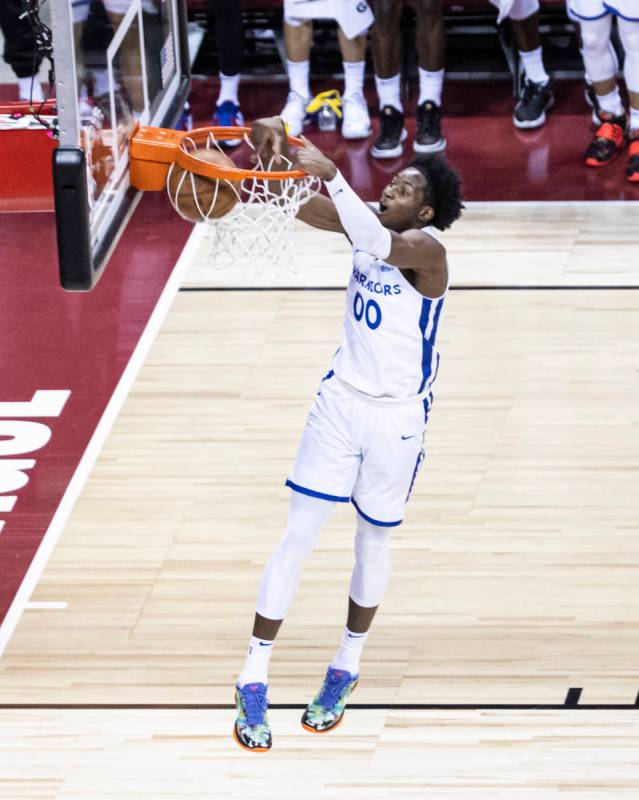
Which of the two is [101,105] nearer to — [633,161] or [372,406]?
[372,406]

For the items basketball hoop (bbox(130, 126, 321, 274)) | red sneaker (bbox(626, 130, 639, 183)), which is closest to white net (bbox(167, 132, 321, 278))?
basketball hoop (bbox(130, 126, 321, 274))

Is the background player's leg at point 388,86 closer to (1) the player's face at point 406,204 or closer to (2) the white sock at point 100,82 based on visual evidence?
(2) the white sock at point 100,82

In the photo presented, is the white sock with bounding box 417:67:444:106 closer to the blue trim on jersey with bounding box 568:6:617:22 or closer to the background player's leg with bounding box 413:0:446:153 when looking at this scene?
the background player's leg with bounding box 413:0:446:153

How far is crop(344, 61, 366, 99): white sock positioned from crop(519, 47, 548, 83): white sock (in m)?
1.04

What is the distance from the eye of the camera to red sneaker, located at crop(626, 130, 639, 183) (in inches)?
336

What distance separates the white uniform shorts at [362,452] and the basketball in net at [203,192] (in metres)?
0.61

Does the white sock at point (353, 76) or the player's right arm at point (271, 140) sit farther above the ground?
the player's right arm at point (271, 140)

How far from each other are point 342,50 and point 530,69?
122 cm

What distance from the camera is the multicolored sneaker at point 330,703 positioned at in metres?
4.34

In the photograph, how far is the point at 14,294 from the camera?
7.34 metres

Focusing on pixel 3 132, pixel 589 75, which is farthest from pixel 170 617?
pixel 589 75

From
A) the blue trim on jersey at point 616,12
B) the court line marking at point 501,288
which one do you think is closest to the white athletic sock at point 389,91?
the blue trim on jersey at point 616,12
